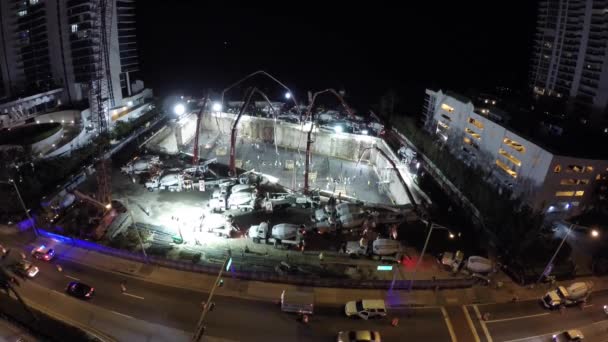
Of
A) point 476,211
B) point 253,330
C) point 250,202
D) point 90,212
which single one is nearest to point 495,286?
point 476,211

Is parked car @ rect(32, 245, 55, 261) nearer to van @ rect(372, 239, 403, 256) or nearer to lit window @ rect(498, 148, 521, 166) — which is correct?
van @ rect(372, 239, 403, 256)

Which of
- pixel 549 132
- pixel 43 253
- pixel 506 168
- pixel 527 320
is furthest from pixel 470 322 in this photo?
pixel 43 253

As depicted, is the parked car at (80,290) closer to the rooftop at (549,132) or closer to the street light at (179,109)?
the street light at (179,109)

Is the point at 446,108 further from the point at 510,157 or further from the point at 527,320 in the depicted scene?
the point at 527,320

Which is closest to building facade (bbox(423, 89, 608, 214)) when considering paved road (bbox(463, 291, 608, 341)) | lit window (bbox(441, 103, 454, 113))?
lit window (bbox(441, 103, 454, 113))

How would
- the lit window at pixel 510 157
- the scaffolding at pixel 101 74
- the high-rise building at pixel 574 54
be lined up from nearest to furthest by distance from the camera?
the lit window at pixel 510 157 → the scaffolding at pixel 101 74 → the high-rise building at pixel 574 54

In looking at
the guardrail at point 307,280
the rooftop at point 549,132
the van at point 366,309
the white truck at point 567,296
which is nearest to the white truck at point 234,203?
the guardrail at point 307,280

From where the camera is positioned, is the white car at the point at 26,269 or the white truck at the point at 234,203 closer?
the white car at the point at 26,269
